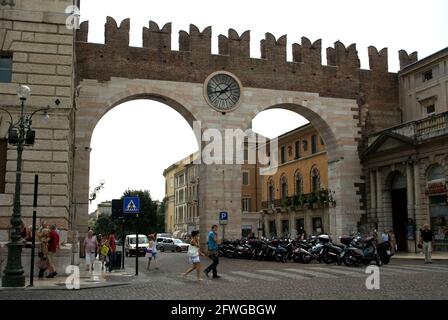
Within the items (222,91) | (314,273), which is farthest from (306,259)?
(222,91)

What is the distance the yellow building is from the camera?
39562mm

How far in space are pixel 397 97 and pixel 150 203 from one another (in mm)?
51112

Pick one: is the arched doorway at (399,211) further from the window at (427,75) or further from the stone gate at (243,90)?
the window at (427,75)

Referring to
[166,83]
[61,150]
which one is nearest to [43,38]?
[61,150]

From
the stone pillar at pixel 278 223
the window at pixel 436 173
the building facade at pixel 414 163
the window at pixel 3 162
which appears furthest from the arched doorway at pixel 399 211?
the window at pixel 3 162

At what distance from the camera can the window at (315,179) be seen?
134 ft

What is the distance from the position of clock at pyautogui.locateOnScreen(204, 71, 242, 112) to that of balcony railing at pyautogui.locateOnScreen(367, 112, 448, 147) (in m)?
8.24

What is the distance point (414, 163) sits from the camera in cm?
2758

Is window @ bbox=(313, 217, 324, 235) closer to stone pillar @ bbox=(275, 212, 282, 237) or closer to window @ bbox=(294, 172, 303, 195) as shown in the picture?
window @ bbox=(294, 172, 303, 195)

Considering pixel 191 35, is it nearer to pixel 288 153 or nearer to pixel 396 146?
pixel 396 146

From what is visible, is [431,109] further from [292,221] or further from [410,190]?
[292,221]

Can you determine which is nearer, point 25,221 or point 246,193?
point 25,221

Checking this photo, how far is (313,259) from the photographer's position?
21484 mm

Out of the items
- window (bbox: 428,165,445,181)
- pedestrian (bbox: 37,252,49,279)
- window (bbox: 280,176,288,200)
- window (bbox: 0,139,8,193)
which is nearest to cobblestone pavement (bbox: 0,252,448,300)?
pedestrian (bbox: 37,252,49,279)
